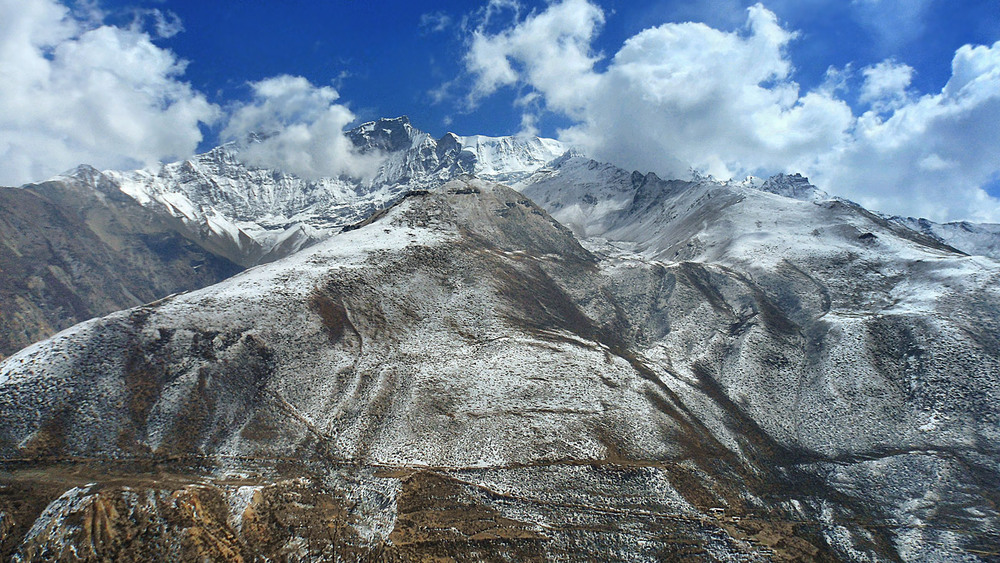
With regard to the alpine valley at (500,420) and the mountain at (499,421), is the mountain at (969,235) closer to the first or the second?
the alpine valley at (500,420)

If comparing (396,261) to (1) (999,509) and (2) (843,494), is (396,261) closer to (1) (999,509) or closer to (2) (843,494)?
(2) (843,494)

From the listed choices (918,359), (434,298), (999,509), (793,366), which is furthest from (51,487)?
(918,359)

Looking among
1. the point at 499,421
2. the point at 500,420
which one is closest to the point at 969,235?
the point at 500,420

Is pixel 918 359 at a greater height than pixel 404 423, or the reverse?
pixel 918 359

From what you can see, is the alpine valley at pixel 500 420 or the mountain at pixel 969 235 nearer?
the alpine valley at pixel 500 420

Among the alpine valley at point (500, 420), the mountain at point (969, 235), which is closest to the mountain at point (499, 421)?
the alpine valley at point (500, 420)

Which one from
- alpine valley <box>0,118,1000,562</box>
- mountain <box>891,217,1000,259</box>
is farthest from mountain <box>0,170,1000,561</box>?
mountain <box>891,217,1000,259</box>

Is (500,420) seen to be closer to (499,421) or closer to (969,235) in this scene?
(499,421)
